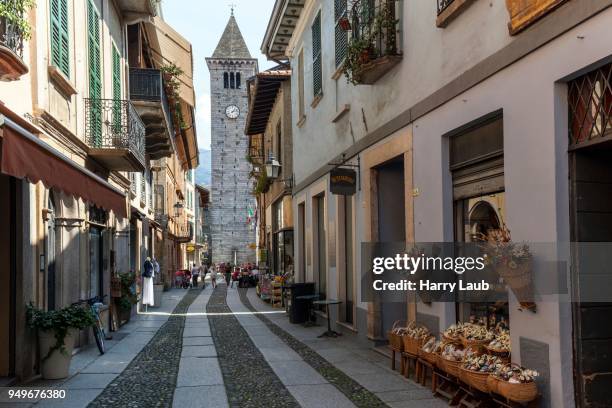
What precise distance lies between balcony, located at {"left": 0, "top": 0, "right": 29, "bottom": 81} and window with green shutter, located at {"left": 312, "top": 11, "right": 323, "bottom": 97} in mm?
7199

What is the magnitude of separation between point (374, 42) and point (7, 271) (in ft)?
18.8

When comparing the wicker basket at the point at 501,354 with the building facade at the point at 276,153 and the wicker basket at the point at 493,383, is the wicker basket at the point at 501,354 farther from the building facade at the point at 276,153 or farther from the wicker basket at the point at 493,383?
the building facade at the point at 276,153

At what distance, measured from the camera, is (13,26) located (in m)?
6.69

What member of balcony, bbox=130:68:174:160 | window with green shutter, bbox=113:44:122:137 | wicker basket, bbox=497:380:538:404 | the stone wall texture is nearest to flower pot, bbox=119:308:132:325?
window with green shutter, bbox=113:44:122:137

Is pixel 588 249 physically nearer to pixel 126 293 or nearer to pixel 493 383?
pixel 493 383

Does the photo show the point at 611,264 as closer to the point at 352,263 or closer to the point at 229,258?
the point at 352,263

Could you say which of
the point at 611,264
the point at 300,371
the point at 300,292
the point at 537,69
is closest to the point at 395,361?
the point at 300,371

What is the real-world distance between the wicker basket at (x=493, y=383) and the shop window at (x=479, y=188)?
1.05 metres

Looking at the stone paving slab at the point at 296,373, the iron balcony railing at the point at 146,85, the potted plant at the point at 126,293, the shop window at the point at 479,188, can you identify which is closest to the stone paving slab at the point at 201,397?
the stone paving slab at the point at 296,373

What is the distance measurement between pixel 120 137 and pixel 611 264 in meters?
9.80

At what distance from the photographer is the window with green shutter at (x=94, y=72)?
11.4 m

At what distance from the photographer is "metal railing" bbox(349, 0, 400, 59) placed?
8297 millimetres

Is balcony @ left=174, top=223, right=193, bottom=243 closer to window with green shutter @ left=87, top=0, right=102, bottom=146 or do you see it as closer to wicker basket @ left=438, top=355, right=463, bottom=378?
window with green shutter @ left=87, top=0, right=102, bottom=146

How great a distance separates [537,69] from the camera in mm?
5172
